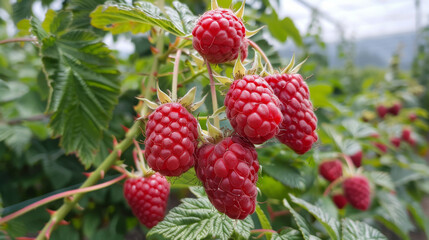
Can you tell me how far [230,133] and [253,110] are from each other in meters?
0.07

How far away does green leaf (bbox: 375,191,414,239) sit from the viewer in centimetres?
141

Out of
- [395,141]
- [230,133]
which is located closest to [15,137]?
[230,133]

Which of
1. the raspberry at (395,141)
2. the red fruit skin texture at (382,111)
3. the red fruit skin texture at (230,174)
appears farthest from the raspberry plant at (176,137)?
the red fruit skin texture at (382,111)

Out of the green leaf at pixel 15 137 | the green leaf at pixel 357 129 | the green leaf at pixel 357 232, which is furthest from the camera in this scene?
the green leaf at pixel 357 129

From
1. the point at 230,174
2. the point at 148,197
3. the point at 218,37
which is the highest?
the point at 218,37

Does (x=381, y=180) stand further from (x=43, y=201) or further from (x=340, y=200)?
(x=43, y=201)

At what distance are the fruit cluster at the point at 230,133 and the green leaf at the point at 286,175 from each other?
0.90ft

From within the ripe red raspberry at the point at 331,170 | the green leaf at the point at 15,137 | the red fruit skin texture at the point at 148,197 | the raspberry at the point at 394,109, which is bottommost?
the raspberry at the point at 394,109

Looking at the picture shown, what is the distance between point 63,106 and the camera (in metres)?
0.75

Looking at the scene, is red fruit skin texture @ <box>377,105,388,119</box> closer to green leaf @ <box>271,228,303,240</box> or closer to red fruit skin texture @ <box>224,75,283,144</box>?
green leaf @ <box>271,228,303,240</box>

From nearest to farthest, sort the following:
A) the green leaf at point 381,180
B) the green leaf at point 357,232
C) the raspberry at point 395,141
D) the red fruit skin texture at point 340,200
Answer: the green leaf at point 357,232 < the red fruit skin texture at point 340,200 < the green leaf at point 381,180 < the raspberry at point 395,141

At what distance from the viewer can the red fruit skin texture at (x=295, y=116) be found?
0.52 meters

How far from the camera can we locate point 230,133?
19.1 inches

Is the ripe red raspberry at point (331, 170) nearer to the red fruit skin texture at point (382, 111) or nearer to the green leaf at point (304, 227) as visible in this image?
the green leaf at point (304, 227)
